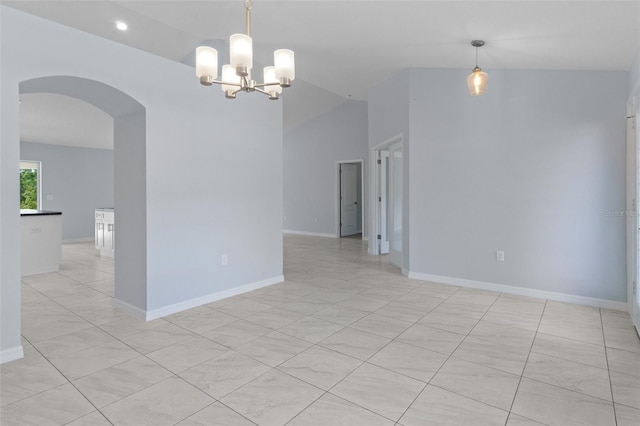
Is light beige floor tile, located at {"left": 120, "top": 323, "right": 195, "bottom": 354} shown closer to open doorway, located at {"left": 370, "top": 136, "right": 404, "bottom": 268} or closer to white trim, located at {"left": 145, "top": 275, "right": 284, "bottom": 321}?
white trim, located at {"left": 145, "top": 275, "right": 284, "bottom": 321}

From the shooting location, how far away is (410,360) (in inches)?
→ 99.3

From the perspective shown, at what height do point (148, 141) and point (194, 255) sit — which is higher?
point (148, 141)

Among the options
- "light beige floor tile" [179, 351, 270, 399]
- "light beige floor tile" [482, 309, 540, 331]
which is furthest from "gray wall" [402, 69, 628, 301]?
"light beige floor tile" [179, 351, 270, 399]

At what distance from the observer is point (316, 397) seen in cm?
207

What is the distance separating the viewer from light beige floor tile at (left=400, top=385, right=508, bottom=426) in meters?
1.84

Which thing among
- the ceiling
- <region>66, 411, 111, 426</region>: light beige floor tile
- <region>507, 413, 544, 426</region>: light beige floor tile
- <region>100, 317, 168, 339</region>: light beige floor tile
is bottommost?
<region>507, 413, 544, 426</region>: light beige floor tile

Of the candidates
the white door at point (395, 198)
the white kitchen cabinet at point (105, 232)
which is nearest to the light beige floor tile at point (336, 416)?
the white door at point (395, 198)

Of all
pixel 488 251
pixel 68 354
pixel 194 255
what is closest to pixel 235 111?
pixel 194 255

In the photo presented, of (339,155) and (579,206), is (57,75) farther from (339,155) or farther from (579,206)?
(339,155)

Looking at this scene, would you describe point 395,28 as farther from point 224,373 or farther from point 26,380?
point 26,380

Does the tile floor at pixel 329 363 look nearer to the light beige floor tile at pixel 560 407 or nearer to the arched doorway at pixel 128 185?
the light beige floor tile at pixel 560 407

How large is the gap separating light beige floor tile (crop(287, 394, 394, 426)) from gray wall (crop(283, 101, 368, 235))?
7.17 meters

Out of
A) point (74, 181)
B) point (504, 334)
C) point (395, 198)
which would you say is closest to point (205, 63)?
point (504, 334)

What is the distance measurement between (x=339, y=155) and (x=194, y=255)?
6106 mm
